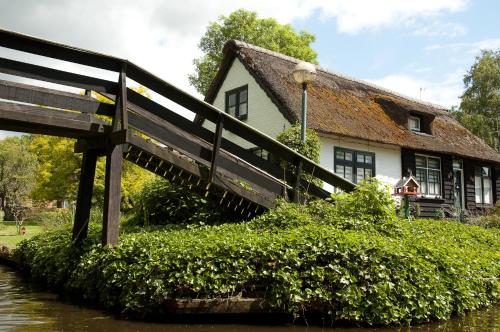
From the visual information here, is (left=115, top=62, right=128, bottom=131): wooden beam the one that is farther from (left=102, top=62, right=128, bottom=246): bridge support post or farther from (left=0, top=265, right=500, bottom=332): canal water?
(left=0, top=265, right=500, bottom=332): canal water

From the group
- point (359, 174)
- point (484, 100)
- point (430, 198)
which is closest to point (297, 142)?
point (359, 174)

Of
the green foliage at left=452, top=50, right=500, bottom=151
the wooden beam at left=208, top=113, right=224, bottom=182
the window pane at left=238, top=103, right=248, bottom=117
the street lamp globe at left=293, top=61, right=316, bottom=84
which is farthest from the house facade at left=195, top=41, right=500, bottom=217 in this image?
the green foliage at left=452, top=50, right=500, bottom=151

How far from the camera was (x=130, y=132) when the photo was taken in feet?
25.2

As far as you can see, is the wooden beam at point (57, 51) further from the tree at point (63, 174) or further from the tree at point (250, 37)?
the tree at point (250, 37)

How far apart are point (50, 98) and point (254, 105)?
1238cm

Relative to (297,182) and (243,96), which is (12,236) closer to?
(243,96)

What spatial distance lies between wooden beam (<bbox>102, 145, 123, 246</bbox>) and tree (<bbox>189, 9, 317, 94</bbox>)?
28832 mm

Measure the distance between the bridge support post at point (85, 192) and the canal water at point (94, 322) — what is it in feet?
5.47

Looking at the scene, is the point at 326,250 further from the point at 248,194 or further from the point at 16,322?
the point at 16,322

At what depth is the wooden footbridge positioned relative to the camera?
278 inches

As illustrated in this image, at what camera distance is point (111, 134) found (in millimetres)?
7734

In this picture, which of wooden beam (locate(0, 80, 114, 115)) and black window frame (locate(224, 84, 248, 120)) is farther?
black window frame (locate(224, 84, 248, 120))

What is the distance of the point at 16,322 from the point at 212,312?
A: 239 cm

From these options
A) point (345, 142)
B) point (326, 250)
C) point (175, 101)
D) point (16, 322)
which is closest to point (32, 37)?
point (175, 101)
